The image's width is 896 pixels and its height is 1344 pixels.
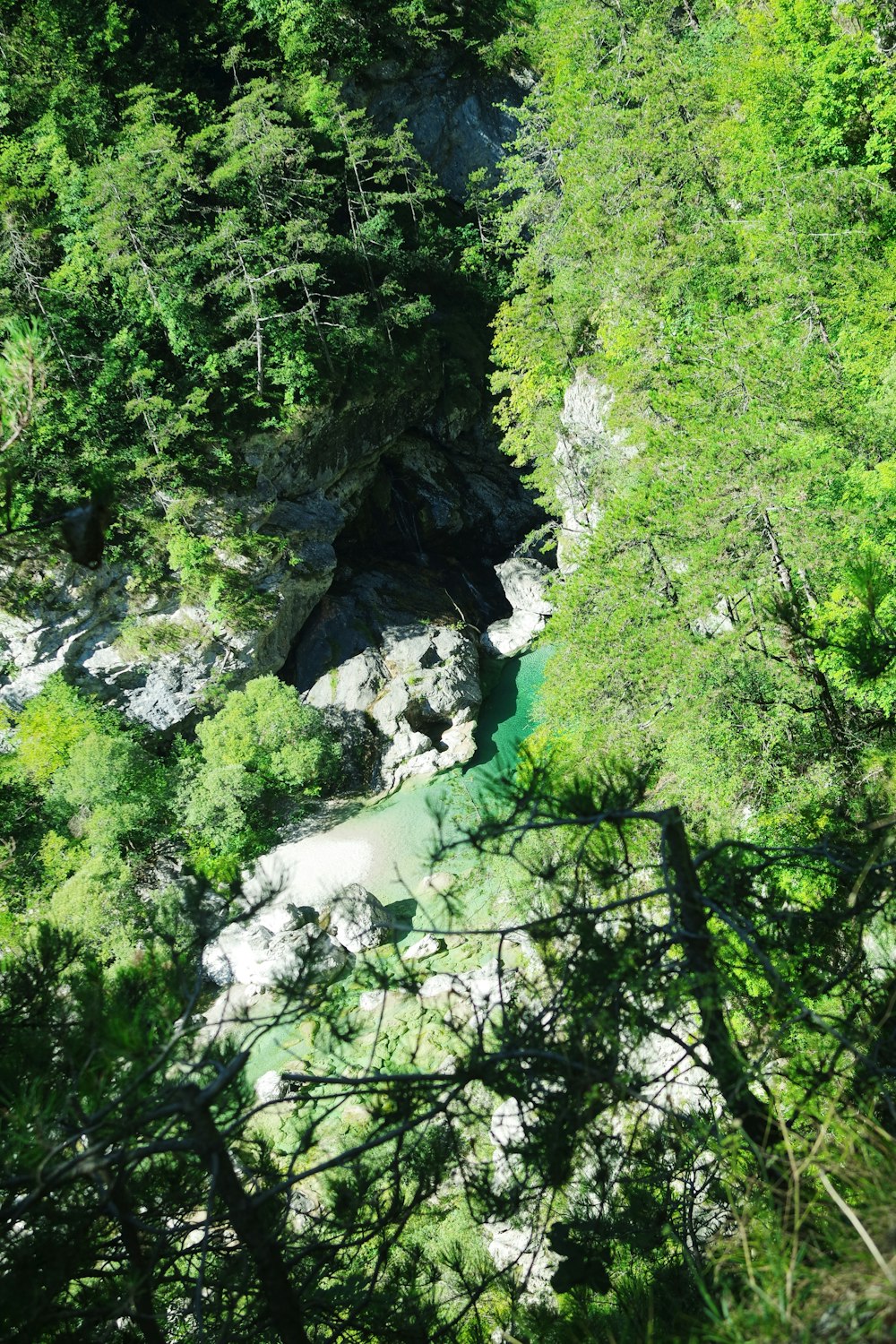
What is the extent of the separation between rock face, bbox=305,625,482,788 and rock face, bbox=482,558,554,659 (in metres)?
2.46

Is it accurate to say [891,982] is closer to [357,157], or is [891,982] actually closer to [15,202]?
[15,202]

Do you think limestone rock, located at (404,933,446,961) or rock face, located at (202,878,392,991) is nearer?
limestone rock, located at (404,933,446,961)

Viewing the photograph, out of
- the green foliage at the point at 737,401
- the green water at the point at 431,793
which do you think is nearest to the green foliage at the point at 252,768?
the green water at the point at 431,793

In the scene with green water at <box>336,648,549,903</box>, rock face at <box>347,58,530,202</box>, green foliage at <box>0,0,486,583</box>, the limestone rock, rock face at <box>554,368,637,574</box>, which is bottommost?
the limestone rock

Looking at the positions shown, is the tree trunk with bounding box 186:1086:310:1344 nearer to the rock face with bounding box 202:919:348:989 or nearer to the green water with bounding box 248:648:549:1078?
the green water with bounding box 248:648:549:1078

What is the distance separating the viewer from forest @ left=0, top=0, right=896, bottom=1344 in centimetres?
206

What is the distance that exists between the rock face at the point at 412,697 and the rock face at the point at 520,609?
8.06 feet

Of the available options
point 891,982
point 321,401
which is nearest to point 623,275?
point 321,401

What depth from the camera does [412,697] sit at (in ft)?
63.7

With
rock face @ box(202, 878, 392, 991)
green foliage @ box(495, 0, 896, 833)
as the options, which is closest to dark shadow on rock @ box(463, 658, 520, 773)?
rock face @ box(202, 878, 392, 991)

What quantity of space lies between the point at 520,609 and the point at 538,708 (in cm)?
1220

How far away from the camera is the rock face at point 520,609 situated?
75.5 ft

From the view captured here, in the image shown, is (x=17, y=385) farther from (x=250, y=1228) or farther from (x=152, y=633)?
(x=152, y=633)

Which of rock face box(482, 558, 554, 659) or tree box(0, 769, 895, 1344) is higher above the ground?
rock face box(482, 558, 554, 659)
